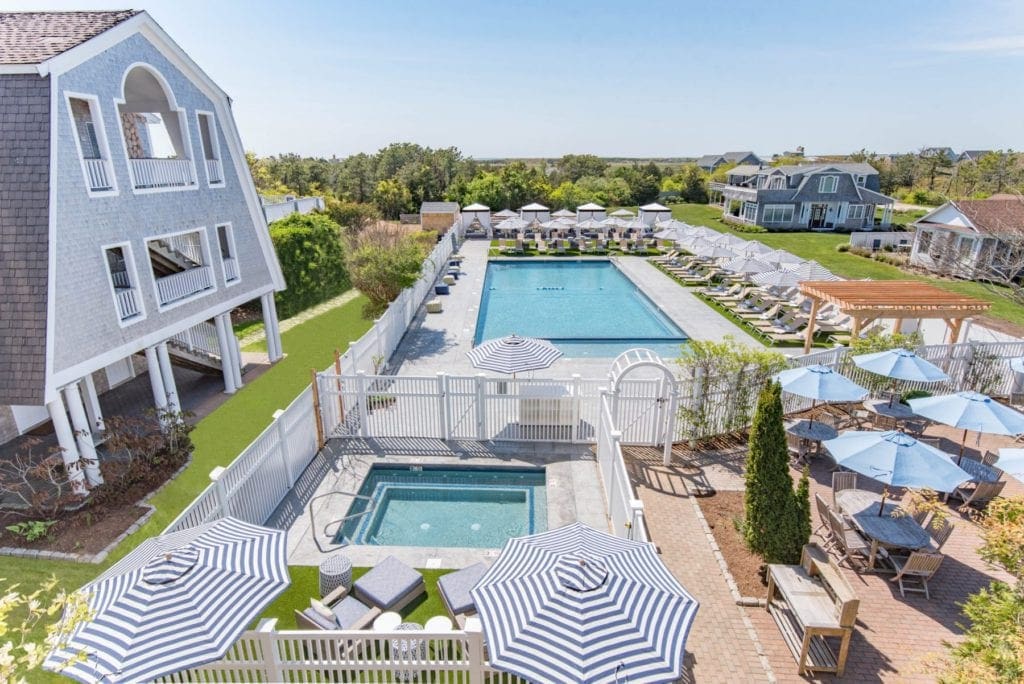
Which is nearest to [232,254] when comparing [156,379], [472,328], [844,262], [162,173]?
[162,173]

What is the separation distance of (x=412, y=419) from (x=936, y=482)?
9785mm

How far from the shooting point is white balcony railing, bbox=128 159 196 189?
40.4ft

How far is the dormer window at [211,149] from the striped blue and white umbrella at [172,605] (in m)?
11.9

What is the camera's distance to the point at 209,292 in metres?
14.8

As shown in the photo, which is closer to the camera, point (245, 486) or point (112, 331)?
point (245, 486)

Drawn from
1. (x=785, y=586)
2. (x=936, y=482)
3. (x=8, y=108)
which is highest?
(x=8, y=108)

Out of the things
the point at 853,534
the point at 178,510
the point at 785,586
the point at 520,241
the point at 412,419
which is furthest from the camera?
the point at 520,241

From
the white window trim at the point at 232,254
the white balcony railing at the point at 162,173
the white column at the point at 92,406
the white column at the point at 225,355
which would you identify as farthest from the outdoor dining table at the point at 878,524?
the white window trim at the point at 232,254

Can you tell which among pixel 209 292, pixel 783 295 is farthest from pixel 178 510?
pixel 783 295

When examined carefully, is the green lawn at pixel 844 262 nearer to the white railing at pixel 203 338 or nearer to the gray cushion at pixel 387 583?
the gray cushion at pixel 387 583

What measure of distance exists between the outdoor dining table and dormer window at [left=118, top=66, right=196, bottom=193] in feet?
51.7

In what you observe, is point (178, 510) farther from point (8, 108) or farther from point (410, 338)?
point (410, 338)

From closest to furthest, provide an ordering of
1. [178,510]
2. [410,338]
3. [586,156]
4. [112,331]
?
[178,510]
[112,331]
[410,338]
[586,156]

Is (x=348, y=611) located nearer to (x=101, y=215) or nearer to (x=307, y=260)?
(x=101, y=215)
